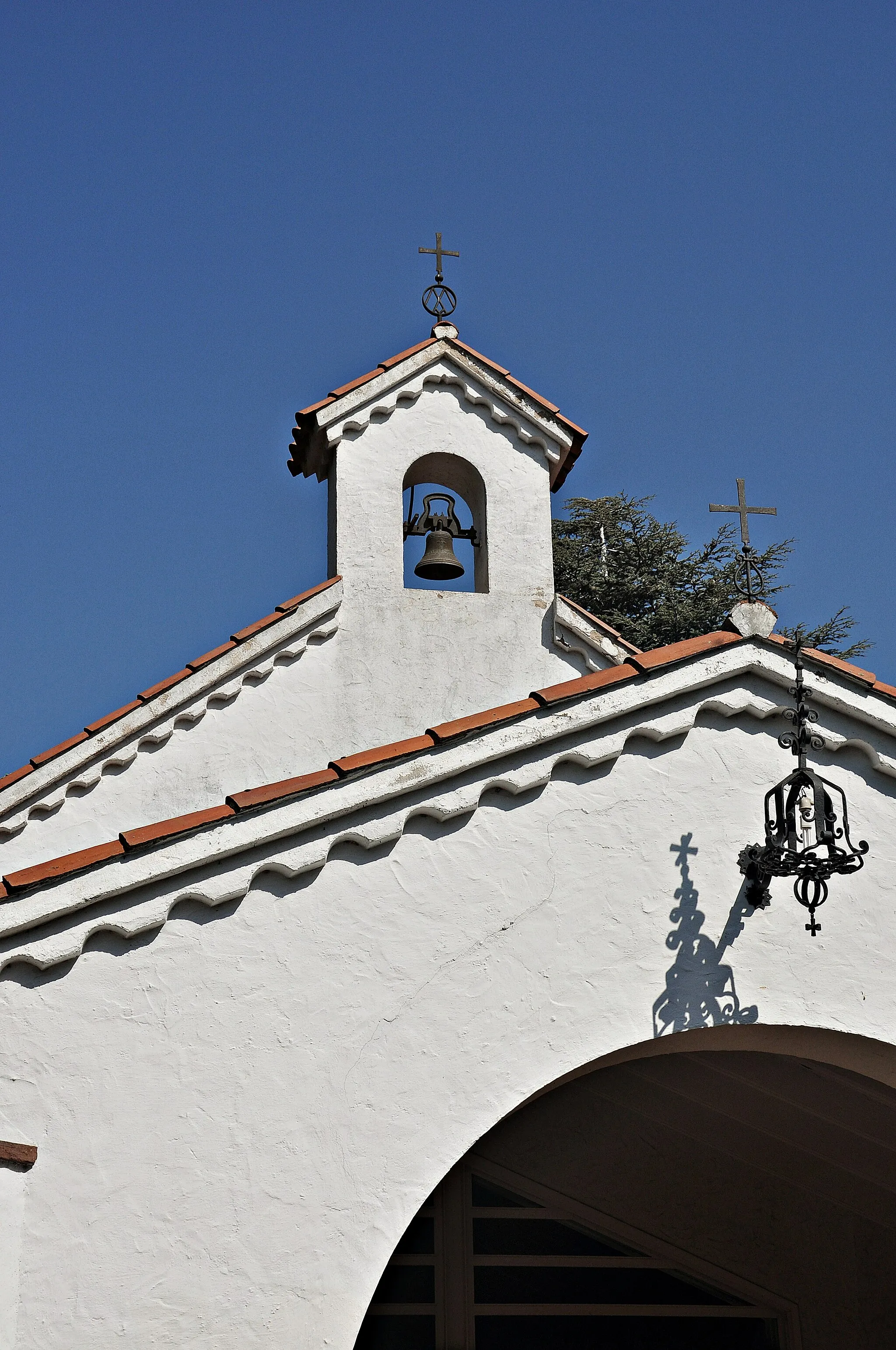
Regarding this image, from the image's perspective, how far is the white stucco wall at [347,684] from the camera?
385 inches

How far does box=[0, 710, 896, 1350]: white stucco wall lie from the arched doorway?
1.63 metres

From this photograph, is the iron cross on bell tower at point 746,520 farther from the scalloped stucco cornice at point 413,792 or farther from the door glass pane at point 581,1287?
the door glass pane at point 581,1287

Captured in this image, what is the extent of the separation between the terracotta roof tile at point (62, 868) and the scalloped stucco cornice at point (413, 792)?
1.7 inches

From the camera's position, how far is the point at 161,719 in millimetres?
9828

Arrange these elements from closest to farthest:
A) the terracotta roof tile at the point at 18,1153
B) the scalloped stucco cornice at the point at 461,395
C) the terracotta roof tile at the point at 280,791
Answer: the terracotta roof tile at the point at 18,1153, the terracotta roof tile at the point at 280,791, the scalloped stucco cornice at the point at 461,395

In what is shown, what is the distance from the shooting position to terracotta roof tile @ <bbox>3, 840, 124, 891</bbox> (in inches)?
214

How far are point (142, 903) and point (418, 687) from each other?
4564 millimetres

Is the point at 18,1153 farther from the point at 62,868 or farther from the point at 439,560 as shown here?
the point at 439,560

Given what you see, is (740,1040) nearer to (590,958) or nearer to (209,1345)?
(590,958)

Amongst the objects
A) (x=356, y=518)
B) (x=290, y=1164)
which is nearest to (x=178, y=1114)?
(x=290, y=1164)

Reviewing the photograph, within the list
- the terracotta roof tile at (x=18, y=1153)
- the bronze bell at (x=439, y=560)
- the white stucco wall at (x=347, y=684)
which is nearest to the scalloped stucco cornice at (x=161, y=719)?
the white stucco wall at (x=347, y=684)

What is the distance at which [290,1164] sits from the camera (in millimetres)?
5449

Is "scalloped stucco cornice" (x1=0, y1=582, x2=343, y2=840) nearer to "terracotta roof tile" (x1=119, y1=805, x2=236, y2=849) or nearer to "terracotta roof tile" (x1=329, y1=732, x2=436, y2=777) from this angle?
"terracotta roof tile" (x1=329, y1=732, x2=436, y2=777)

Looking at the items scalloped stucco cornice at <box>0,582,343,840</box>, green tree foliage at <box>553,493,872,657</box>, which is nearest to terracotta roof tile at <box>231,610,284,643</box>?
scalloped stucco cornice at <box>0,582,343,840</box>
